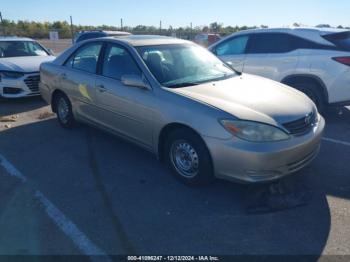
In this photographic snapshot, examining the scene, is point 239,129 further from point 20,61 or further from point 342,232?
point 20,61

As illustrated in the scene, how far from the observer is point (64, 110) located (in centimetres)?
601

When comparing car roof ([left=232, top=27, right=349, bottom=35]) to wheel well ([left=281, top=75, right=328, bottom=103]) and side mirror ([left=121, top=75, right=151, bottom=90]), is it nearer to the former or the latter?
wheel well ([left=281, top=75, right=328, bottom=103])

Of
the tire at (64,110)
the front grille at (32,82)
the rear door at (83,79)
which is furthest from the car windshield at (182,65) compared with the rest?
the front grille at (32,82)

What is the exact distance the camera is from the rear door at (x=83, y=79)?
510 cm

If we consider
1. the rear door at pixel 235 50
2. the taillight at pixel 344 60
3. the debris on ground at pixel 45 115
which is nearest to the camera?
the taillight at pixel 344 60

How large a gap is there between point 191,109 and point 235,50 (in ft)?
14.3

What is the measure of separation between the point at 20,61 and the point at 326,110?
23.8 ft

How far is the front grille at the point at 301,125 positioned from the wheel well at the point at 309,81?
2.69 m

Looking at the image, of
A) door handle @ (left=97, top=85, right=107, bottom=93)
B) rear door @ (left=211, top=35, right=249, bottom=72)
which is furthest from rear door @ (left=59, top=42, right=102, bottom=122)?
rear door @ (left=211, top=35, right=249, bottom=72)

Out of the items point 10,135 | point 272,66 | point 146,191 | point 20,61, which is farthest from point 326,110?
point 20,61

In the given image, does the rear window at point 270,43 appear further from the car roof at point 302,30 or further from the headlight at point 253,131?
the headlight at point 253,131

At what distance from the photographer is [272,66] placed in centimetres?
688

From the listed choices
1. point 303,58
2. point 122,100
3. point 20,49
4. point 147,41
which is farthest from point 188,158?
point 20,49

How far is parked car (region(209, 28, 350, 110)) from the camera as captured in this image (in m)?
6.11
